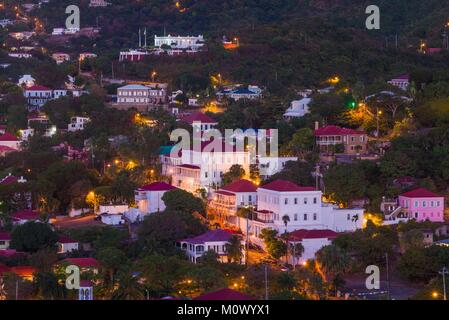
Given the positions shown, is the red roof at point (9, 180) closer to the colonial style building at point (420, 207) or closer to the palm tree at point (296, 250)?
the palm tree at point (296, 250)

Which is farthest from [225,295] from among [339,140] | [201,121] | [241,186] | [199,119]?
[199,119]

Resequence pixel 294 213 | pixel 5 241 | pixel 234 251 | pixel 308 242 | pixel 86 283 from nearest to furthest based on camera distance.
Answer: pixel 86 283
pixel 234 251
pixel 308 242
pixel 5 241
pixel 294 213

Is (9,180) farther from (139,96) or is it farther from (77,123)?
(139,96)

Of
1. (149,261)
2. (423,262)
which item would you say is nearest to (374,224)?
(423,262)

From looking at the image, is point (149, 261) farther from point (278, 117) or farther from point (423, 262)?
point (278, 117)

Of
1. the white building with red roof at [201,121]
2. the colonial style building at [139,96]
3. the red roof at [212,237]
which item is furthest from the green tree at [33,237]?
the colonial style building at [139,96]

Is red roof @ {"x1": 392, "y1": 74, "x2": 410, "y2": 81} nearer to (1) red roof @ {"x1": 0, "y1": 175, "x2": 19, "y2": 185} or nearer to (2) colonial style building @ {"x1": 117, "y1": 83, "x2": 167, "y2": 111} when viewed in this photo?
(2) colonial style building @ {"x1": 117, "y1": 83, "x2": 167, "y2": 111}
